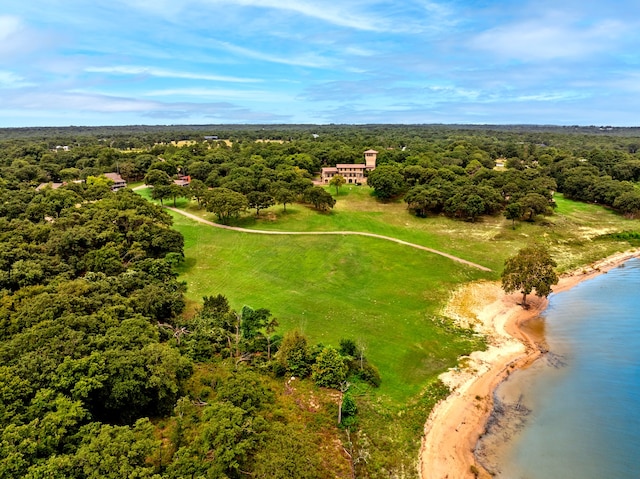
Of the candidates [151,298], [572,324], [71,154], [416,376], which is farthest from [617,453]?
[71,154]

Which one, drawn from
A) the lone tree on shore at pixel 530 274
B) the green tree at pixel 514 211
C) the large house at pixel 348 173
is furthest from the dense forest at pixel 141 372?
the large house at pixel 348 173

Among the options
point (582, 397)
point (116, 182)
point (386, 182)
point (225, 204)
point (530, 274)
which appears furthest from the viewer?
point (116, 182)

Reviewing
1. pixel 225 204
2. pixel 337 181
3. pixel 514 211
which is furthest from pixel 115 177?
pixel 514 211

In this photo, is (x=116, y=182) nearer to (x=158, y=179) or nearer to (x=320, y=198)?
(x=158, y=179)

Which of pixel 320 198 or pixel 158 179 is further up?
pixel 158 179

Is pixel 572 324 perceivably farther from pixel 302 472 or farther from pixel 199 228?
pixel 199 228

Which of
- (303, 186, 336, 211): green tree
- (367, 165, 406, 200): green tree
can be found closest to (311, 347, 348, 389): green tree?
(303, 186, 336, 211): green tree
